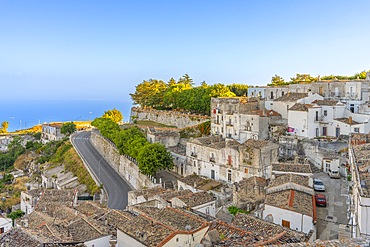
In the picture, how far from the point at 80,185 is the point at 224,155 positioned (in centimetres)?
2463

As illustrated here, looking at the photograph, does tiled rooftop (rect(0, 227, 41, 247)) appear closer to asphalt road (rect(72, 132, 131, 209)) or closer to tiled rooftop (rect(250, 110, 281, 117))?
asphalt road (rect(72, 132, 131, 209))

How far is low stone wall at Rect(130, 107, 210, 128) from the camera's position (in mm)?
59928

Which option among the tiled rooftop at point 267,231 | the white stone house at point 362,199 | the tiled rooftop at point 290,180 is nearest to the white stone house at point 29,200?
the tiled rooftop at point 290,180

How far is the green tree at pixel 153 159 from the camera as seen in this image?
40344mm

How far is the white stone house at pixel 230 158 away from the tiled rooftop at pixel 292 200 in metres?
9.41

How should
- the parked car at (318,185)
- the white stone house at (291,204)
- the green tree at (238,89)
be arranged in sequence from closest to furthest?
the white stone house at (291,204) → the parked car at (318,185) → the green tree at (238,89)

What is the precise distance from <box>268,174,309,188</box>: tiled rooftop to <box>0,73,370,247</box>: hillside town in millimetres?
106

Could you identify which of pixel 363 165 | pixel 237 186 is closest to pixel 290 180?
pixel 237 186

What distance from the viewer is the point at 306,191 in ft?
73.2

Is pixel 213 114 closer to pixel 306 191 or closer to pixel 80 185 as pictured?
pixel 80 185

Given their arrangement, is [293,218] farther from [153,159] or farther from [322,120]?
[153,159]

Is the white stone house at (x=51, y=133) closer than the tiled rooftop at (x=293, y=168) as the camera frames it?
No

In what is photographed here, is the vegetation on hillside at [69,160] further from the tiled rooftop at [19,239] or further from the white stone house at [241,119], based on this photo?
the tiled rooftop at [19,239]

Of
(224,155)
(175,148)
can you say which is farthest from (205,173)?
(175,148)
